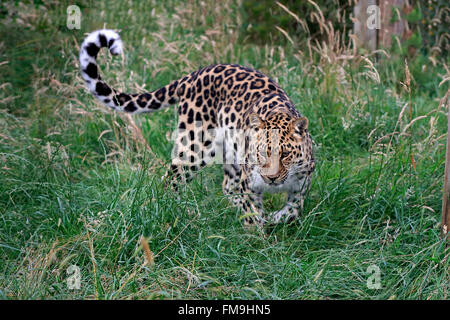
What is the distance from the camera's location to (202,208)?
4273mm

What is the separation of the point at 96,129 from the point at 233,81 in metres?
1.85

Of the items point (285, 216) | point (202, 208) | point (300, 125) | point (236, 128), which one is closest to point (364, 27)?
point (236, 128)

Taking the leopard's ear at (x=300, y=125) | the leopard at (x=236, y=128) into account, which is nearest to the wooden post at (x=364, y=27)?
the leopard at (x=236, y=128)

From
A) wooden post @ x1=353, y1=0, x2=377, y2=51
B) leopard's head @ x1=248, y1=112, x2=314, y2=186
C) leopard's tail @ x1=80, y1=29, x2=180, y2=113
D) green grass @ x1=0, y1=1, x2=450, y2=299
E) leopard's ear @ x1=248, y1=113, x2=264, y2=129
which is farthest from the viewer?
wooden post @ x1=353, y1=0, x2=377, y2=51

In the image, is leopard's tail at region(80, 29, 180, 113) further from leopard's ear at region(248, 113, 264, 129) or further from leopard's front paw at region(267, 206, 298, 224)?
leopard's front paw at region(267, 206, 298, 224)

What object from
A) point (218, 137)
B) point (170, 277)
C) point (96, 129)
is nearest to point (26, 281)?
point (170, 277)

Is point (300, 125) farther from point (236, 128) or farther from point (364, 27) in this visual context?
point (364, 27)

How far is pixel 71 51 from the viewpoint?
6.91 m

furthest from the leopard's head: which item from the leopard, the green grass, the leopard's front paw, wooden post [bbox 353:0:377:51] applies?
wooden post [bbox 353:0:377:51]

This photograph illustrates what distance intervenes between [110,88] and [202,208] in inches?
59.2

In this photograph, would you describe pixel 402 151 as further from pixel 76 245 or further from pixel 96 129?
pixel 96 129

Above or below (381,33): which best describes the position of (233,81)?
below

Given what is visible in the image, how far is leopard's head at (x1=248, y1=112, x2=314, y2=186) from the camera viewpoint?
426cm

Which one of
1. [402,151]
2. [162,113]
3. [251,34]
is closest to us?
[402,151]
